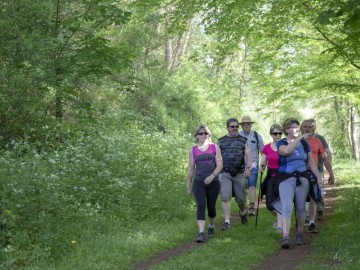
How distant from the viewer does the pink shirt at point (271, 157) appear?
9.93 metres

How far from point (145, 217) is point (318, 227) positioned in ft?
11.3

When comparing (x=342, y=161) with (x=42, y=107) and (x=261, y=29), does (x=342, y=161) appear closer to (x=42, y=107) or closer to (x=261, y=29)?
(x=261, y=29)

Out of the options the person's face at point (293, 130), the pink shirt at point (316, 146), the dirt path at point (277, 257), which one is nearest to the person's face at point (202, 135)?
the person's face at point (293, 130)

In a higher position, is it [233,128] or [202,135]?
[233,128]

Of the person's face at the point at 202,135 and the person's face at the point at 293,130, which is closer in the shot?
the person's face at the point at 293,130

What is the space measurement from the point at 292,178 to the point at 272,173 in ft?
3.22

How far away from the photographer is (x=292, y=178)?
8836mm

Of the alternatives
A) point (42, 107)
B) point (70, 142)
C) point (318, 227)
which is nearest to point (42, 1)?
point (42, 107)

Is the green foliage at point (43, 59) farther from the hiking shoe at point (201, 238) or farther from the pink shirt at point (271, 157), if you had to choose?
the hiking shoe at point (201, 238)

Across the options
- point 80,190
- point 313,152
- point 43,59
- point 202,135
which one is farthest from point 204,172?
point 43,59

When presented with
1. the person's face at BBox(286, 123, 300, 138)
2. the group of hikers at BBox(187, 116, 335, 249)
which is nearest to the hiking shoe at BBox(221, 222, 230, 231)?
the group of hikers at BBox(187, 116, 335, 249)

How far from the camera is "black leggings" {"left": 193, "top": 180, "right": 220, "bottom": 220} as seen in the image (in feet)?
31.2

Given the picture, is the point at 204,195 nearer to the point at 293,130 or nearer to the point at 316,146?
the point at 293,130

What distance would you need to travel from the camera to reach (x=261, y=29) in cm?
1370
